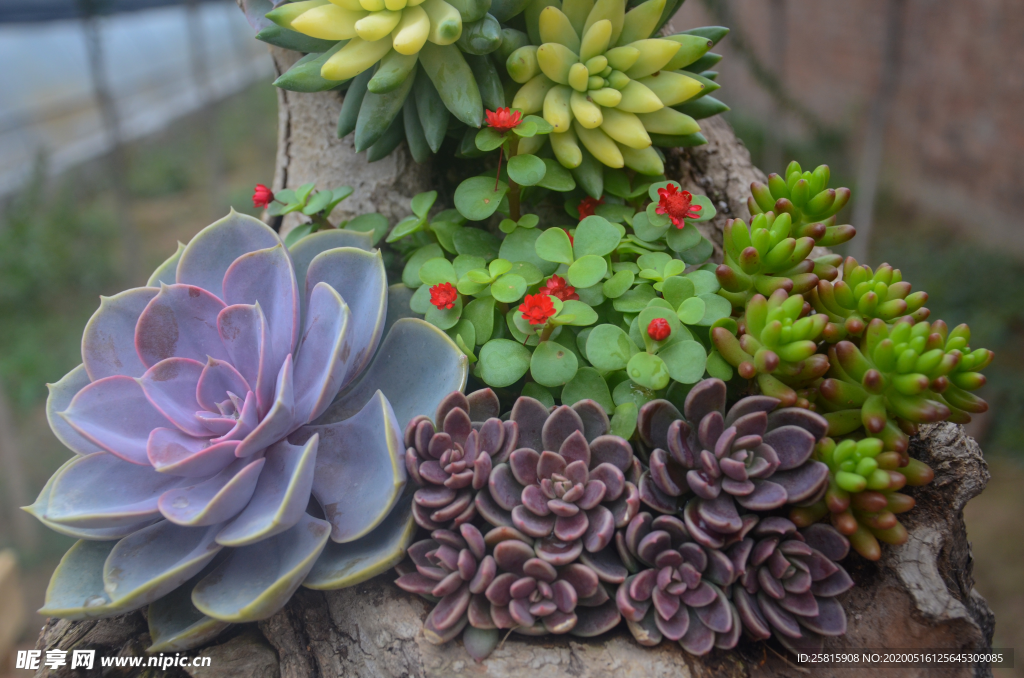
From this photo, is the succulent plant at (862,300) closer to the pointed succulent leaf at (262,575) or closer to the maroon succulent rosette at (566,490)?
the maroon succulent rosette at (566,490)

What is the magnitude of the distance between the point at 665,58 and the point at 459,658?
123cm

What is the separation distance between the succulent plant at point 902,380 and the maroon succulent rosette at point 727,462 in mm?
97

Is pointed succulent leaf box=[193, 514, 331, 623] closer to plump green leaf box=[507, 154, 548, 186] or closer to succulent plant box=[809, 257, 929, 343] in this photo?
plump green leaf box=[507, 154, 548, 186]

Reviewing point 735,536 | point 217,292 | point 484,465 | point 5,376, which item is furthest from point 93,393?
point 5,376

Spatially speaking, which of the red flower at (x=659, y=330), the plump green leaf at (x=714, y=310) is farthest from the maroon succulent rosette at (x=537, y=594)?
the plump green leaf at (x=714, y=310)

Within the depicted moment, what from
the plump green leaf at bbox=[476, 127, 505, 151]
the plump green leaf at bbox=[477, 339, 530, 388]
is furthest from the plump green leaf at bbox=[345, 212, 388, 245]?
the plump green leaf at bbox=[477, 339, 530, 388]

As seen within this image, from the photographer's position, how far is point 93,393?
110 cm

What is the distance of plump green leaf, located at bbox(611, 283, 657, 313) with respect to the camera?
1216 mm

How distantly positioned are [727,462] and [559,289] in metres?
0.46

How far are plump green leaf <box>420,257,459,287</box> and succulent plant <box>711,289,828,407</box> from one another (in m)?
0.52

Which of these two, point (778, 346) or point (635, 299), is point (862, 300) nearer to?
point (778, 346)

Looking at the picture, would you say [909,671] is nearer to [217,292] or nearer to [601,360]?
[601,360]

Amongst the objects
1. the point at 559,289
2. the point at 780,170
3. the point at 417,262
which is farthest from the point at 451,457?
the point at 780,170

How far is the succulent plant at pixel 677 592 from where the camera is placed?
970mm
